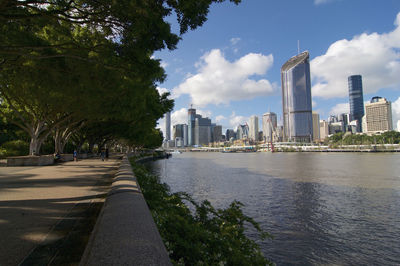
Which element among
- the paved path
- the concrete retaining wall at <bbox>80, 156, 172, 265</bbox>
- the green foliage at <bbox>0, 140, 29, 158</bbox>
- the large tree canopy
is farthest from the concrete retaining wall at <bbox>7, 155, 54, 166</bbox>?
the concrete retaining wall at <bbox>80, 156, 172, 265</bbox>

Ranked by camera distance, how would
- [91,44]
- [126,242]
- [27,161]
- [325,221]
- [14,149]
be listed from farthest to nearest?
[14,149] < [27,161] < [325,221] < [91,44] < [126,242]

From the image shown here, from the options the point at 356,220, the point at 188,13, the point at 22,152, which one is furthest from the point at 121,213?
the point at 22,152

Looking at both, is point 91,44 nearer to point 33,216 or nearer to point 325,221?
point 33,216

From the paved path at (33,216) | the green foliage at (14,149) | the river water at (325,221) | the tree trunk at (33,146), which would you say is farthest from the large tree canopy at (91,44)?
the green foliage at (14,149)

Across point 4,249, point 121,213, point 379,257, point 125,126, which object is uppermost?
point 125,126

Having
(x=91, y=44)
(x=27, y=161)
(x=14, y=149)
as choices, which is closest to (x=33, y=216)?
(x=91, y=44)

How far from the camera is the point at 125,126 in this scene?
34.4 meters

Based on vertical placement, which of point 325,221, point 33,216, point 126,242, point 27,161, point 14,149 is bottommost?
point 325,221

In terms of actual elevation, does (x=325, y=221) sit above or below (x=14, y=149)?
below

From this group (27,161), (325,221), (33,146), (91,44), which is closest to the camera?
(91,44)

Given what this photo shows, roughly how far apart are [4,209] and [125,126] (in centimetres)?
2843

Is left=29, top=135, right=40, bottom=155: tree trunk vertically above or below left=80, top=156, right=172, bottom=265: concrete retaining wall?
above

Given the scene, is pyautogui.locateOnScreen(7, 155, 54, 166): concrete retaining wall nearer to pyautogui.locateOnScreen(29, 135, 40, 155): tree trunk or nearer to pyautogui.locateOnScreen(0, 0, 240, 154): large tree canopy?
pyautogui.locateOnScreen(29, 135, 40, 155): tree trunk

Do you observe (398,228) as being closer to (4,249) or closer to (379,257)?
(379,257)
